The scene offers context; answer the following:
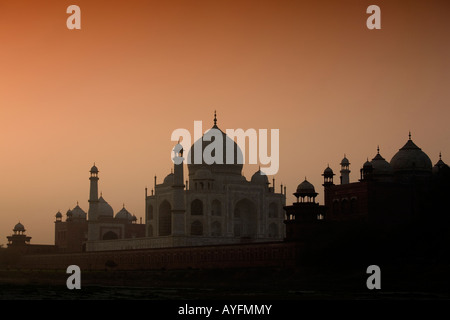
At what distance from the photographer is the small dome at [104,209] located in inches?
3682

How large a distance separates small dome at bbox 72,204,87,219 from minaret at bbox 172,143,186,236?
31.4 m

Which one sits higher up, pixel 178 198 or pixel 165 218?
pixel 178 198

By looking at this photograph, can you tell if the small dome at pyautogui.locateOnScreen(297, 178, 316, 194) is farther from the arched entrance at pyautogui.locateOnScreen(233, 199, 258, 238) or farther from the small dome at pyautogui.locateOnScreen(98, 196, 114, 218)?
the small dome at pyautogui.locateOnScreen(98, 196, 114, 218)

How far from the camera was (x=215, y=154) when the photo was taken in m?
76.2

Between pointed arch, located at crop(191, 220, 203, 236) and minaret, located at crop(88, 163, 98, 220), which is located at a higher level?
minaret, located at crop(88, 163, 98, 220)

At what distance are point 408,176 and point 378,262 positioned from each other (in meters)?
13.5

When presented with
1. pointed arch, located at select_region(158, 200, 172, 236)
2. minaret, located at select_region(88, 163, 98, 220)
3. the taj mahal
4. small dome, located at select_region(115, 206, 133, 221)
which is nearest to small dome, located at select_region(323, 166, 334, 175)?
the taj mahal

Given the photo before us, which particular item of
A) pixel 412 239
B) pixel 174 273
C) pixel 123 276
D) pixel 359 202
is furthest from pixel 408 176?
pixel 123 276

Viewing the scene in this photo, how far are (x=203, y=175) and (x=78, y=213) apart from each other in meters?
30.6

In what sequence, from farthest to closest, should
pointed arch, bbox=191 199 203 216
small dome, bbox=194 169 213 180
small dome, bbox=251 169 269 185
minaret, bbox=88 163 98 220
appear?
minaret, bbox=88 163 98 220, small dome, bbox=251 169 269 185, small dome, bbox=194 169 213 180, pointed arch, bbox=191 199 203 216

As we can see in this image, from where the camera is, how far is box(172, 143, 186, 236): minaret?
71250 mm

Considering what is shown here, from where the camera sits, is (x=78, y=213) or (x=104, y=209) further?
(x=78, y=213)

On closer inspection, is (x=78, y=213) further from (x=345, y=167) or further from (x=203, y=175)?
(x=345, y=167)

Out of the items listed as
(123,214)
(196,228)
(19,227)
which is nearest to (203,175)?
(196,228)
